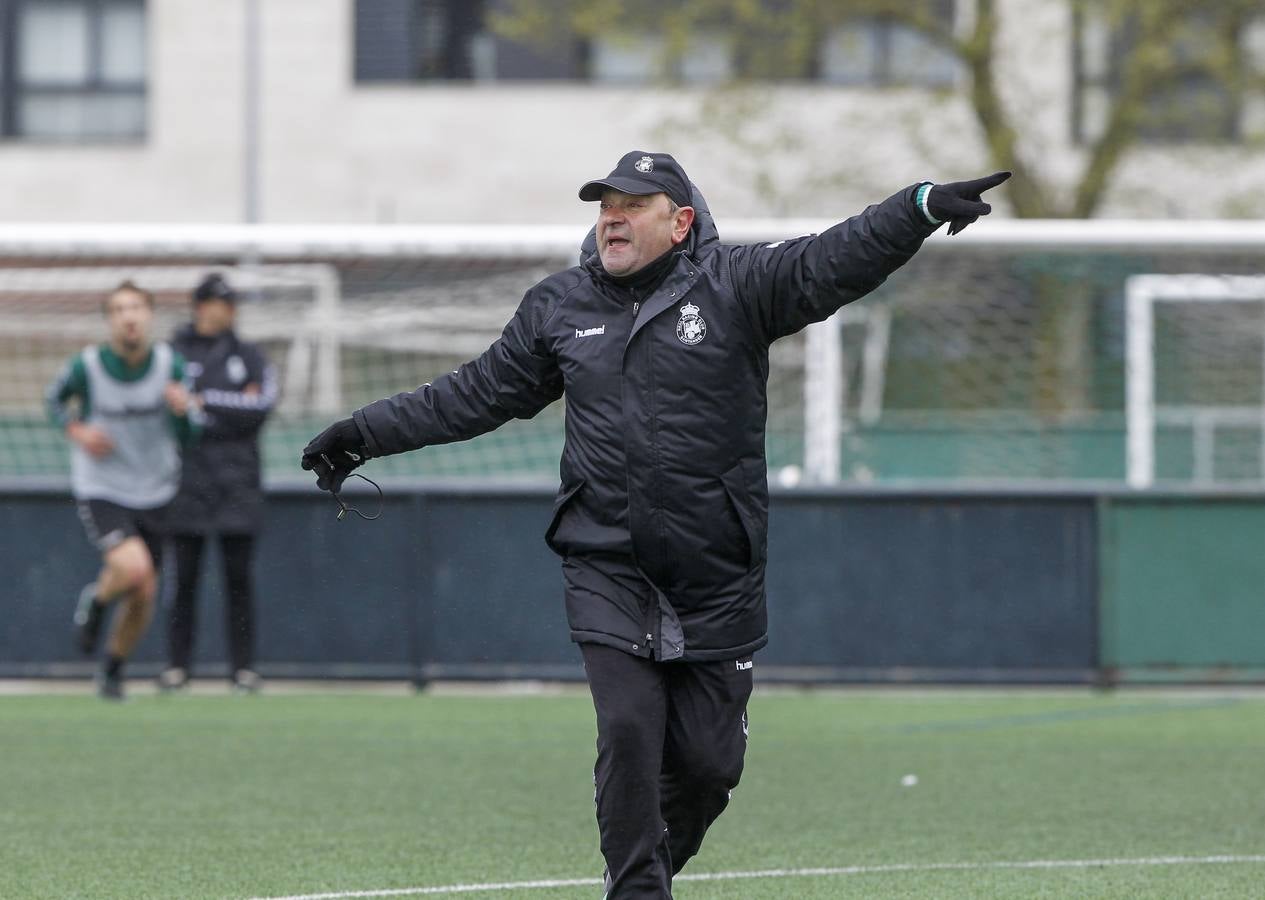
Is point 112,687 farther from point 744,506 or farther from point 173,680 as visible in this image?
point 744,506

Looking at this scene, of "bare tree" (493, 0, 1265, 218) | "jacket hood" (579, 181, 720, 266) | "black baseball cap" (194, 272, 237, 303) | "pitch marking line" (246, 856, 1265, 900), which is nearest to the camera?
"jacket hood" (579, 181, 720, 266)

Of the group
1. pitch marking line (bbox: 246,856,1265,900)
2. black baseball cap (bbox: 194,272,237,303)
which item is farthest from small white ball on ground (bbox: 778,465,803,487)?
pitch marking line (bbox: 246,856,1265,900)

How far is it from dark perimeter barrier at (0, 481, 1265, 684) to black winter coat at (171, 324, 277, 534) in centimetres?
45

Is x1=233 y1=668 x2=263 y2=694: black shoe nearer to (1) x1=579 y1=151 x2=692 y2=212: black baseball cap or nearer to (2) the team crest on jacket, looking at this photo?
(1) x1=579 y1=151 x2=692 y2=212: black baseball cap

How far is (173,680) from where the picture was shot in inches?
486

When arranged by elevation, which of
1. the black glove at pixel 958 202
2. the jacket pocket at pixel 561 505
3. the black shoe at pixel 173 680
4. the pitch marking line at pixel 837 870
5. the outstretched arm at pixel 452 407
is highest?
the black glove at pixel 958 202

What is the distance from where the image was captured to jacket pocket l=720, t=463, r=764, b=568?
18.0 feet

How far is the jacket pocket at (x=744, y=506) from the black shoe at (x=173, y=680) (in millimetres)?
7370

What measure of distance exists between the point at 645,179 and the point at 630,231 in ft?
0.46

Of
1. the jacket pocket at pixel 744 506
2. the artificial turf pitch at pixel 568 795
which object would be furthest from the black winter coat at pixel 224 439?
the jacket pocket at pixel 744 506

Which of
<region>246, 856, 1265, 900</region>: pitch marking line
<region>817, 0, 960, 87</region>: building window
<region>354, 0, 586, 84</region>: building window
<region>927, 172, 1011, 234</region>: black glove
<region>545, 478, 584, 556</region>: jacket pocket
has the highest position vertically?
<region>354, 0, 586, 84</region>: building window

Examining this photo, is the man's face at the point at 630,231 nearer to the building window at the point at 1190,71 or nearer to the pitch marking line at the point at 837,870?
the pitch marking line at the point at 837,870

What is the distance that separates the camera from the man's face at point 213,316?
1234 cm

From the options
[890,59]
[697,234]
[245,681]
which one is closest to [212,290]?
[245,681]
